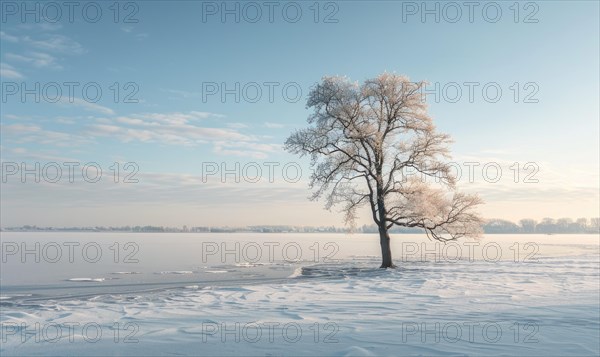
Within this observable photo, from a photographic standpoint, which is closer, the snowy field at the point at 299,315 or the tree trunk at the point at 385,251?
the snowy field at the point at 299,315

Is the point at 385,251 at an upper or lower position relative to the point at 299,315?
lower

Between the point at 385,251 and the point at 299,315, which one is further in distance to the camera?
the point at 385,251

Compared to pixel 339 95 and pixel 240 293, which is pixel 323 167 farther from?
pixel 240 293

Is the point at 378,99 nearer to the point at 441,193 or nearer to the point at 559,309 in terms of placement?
the point at 441,193

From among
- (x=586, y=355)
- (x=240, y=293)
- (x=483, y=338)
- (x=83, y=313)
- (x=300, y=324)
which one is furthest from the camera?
(x=240, y=293)

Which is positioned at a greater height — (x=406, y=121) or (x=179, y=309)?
(x=406, y=121)

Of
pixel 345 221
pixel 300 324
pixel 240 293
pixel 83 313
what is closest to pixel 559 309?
pixel 300 324

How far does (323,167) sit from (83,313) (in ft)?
50.5

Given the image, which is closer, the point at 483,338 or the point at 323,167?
the point at 483,338

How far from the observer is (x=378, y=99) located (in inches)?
925

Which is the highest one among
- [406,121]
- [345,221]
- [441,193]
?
[406,121]

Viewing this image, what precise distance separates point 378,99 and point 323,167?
477 cm

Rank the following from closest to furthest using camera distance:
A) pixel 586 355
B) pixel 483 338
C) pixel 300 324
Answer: pixel 586 355, pixel 483 338, pixel 300 324

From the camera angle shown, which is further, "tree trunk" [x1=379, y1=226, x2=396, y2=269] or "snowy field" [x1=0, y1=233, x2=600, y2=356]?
"tree trunk" [x1=379, y1=226, x2=396, y2=269]
